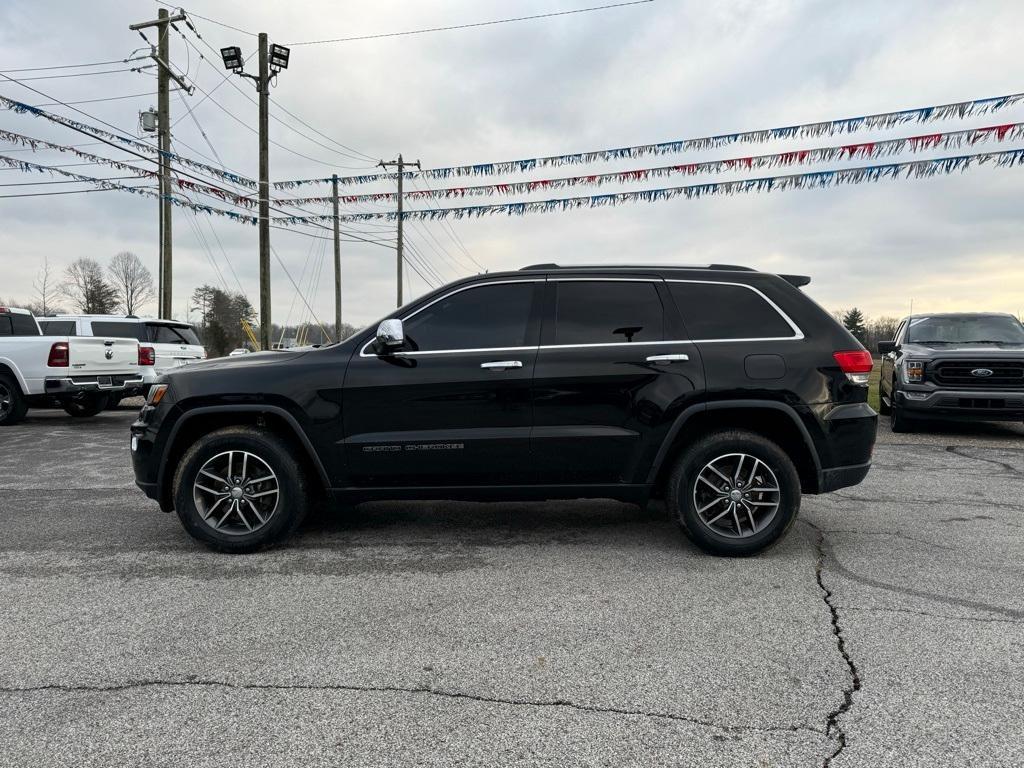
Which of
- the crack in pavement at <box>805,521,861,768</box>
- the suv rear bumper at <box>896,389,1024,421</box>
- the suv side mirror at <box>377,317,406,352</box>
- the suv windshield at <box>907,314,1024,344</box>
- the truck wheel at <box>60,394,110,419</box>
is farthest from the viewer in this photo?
the truck wheel at <box>60,394,110,419</box>

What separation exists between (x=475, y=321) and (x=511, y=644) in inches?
83.2

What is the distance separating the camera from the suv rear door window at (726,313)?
4.41 metres

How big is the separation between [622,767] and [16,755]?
6.47 ft

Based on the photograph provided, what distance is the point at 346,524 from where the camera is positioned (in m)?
5.12

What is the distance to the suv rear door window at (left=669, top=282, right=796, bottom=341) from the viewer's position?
4414 millimetres

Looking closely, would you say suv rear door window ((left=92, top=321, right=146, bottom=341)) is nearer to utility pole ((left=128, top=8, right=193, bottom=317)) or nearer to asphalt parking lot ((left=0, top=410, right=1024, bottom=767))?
utility pole ((left=128, top=8, right=193, bottom=317))

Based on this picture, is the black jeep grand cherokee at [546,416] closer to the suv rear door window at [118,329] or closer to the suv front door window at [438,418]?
the suv front door window at [438,418]

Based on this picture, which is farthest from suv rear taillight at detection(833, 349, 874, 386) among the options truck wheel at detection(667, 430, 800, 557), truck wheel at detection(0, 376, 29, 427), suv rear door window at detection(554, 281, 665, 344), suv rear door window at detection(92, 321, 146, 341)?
suv rear door window at detection(92, 321, 146, 341)

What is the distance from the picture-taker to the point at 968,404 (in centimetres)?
930

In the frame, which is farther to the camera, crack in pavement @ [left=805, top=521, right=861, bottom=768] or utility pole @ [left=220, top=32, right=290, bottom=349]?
utility pole @ [left=220, top=32, right=290, bottom=349]

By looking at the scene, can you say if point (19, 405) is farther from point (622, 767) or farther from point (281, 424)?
point (622, 767)

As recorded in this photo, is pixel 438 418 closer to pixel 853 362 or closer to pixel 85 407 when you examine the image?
pixel 853 362

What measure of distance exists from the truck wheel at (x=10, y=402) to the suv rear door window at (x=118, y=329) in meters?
2.35

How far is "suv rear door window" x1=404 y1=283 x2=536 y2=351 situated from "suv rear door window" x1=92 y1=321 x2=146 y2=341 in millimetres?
11123
